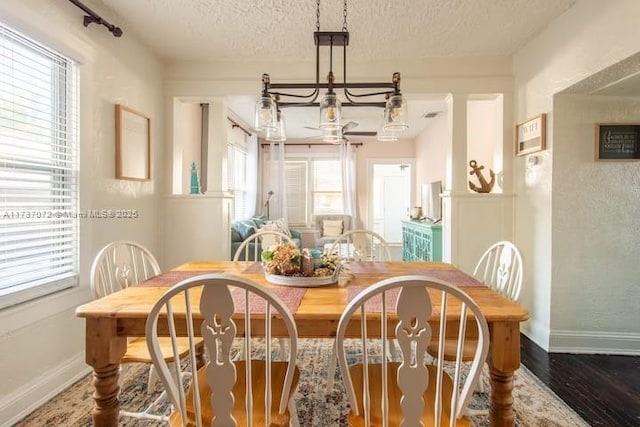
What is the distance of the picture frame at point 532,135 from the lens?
2.70 metres

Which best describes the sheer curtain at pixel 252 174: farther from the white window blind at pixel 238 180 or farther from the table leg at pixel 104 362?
the table leg at pixel 104 362

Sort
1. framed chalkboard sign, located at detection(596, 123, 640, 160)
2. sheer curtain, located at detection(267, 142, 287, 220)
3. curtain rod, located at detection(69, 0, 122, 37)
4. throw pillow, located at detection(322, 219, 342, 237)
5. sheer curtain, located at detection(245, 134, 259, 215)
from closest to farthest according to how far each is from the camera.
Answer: curtain rod, located at detection(69, 0, 122, 37) < framed chalkboard sign, located at detection(596, 123, 640, 160) < sheer curtain, located at detection(245, 134, 259, 215) < throw pillow, located at detection(322, 219, 342, 237) < sheer curtain, located at detection(267, 142, 287, 220)

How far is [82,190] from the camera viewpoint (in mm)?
2260

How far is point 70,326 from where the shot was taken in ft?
7.23

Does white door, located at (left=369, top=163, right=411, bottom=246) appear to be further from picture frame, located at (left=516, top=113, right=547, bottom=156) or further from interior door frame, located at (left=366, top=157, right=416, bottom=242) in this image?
picture frame, located at (left=516, top=113, right=547, bottom=156)

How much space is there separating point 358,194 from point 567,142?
466 cm

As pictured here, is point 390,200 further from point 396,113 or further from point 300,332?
point 300,332

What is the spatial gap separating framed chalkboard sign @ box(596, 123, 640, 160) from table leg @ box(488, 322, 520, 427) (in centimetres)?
207

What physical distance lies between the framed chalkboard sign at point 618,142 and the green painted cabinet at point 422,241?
1732mm

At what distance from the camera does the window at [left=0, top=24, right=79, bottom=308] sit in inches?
70.6

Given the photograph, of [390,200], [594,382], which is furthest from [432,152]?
[594,382]

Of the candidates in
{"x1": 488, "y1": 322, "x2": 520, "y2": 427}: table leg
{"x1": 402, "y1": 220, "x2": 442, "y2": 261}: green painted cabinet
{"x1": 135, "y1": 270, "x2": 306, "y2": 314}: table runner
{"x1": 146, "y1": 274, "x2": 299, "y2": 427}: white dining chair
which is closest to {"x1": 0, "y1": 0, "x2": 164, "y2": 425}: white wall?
{"x1": 135, "y1": 270, "x2": 306, "y2": 314}: table runner

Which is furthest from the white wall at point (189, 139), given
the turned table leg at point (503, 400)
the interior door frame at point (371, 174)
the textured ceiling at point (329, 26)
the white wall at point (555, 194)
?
the interior door frame at point (371, 174)

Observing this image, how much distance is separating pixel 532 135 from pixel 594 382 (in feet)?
6.02
